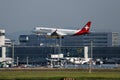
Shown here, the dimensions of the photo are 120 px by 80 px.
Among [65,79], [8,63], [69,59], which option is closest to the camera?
[65,79]

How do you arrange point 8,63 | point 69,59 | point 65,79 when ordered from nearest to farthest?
point 65,79 → point 8,63 → point 69,59

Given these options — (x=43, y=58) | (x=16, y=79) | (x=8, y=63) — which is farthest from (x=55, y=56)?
(x=16, y=79)

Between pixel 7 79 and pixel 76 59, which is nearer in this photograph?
pixel 7 79

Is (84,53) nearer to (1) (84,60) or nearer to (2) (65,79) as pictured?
(1) (84,60)

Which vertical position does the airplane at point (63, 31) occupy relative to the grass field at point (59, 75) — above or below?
above

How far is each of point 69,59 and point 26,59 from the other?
55.5 ft

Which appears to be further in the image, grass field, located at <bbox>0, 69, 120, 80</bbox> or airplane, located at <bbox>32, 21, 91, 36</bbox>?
airplane, located at <bbox>32, 21, 91, 36</bbox>

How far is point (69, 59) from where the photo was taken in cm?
18988

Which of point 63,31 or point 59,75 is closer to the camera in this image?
point 59,75

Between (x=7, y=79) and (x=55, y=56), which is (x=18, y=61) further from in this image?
(x=7, y=79)

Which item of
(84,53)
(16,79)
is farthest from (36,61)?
(16,79)

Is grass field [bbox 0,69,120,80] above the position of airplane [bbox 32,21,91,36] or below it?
below

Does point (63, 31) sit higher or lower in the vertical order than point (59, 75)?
higher

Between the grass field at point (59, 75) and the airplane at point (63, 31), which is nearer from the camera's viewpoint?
the grass field at point (59, 75)
